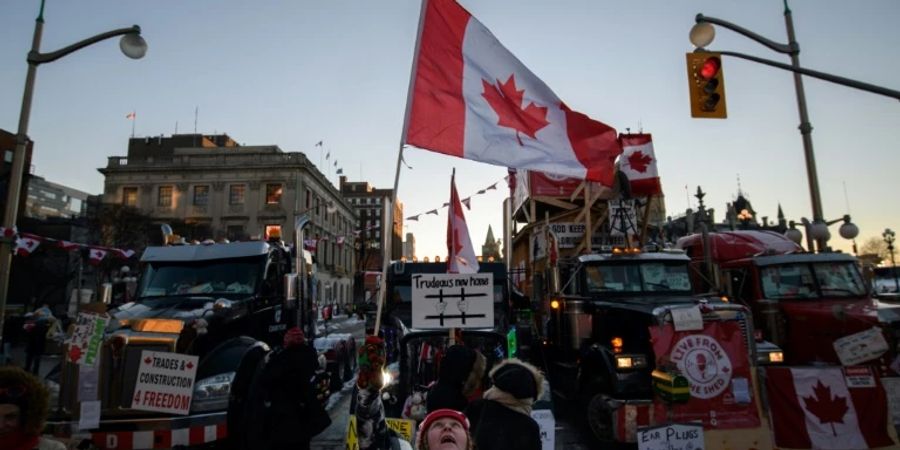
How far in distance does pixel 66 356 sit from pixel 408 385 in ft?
13.7

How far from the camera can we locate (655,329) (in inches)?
267

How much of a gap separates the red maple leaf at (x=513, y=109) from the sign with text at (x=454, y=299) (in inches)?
66.1

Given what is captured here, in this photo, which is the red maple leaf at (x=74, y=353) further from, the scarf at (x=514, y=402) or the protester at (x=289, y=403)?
the scarf at (x=514, y=402)

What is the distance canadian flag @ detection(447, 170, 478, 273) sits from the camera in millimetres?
6926

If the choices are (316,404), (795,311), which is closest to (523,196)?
(795,311)

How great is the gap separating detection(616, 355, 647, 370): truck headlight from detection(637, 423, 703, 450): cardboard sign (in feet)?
4.23

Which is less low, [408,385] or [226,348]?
[226,348]

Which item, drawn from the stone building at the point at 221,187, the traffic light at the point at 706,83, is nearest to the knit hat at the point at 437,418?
the traffic light at the point at 706,83

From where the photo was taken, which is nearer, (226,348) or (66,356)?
(66,356)

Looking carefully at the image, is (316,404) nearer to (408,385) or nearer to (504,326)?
(408,385)

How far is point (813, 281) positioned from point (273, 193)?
55362 mm

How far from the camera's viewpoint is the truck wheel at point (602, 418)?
675 centimetres

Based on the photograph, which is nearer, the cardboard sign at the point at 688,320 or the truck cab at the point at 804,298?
the cardboard sign at the point at 688,320

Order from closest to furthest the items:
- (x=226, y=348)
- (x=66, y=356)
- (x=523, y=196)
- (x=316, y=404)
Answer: (x=316, y=404)
(x=66, y=356)
(x=226, y=348)
(x=523, y=196)
